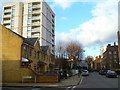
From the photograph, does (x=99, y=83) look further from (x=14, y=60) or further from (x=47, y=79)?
(x=14, y=60)

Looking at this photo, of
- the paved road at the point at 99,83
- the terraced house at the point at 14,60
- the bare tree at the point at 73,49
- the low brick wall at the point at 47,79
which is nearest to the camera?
the paved road at the point at 99,83

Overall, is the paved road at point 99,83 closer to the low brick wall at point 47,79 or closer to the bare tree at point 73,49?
the low brick wall at point 47,79

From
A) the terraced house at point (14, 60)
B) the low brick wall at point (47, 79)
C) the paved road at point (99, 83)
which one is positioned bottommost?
the paved road at point (99, 83)

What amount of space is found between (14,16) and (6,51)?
4901 centimetres

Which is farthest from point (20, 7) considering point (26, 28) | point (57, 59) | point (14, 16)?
point (57, 59)

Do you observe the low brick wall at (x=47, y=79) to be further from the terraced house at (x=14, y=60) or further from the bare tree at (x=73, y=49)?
the bare tree at (x=73, y=49)

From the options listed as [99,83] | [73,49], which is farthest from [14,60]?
[73,49]

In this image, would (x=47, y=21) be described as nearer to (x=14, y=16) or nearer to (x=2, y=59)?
(x=14, y=16)

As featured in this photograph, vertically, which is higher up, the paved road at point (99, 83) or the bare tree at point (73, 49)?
the bare tree at point (73, 49)

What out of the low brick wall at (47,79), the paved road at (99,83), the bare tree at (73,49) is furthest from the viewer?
the bare tree at (73,49)

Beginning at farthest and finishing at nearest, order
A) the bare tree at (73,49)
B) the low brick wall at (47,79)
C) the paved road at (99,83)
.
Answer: the bare tree at (73,49)
the low brick wall at (47,79)
the paved road at (99,83)

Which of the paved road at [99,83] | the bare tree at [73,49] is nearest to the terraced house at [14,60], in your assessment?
the paved road at [99,83]

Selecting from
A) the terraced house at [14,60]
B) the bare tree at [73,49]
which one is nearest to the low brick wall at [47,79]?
the terraced house at [14,60]

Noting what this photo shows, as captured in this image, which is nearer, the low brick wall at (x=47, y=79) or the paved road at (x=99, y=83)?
the paved road at (x=99, y=83)
